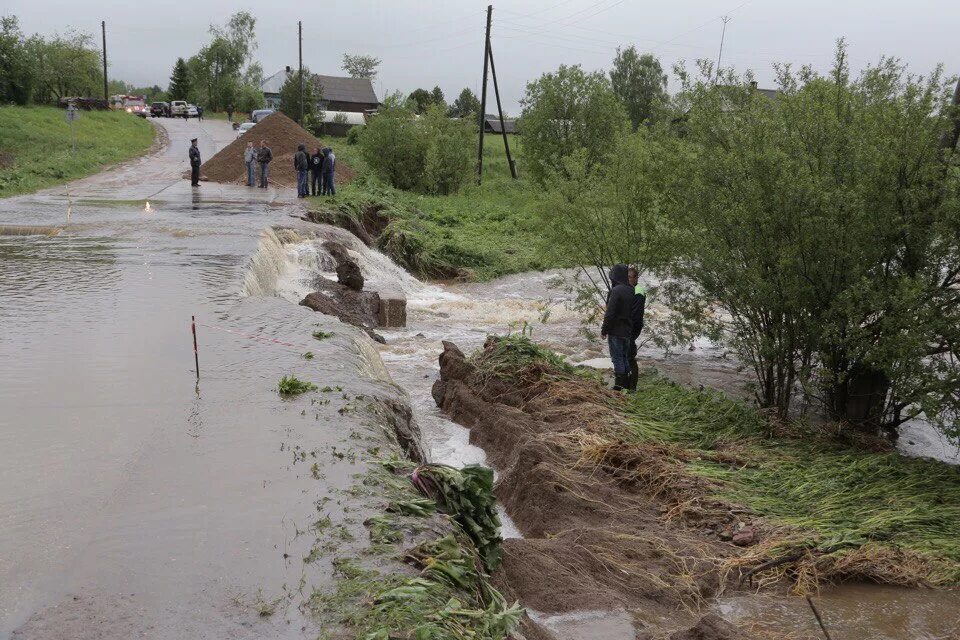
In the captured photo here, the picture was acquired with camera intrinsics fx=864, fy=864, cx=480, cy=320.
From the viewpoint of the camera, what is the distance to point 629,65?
80562 millimetres

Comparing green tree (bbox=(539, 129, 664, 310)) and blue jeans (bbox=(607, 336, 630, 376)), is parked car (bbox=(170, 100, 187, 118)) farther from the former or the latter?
blue jeans (bbox=(607, 336, 630, 376))

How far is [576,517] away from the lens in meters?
8.23

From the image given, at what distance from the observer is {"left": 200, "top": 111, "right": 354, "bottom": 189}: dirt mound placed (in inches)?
1312

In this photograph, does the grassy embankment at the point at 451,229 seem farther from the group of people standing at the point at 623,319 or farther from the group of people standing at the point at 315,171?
the group of people standing at the point at 623,319

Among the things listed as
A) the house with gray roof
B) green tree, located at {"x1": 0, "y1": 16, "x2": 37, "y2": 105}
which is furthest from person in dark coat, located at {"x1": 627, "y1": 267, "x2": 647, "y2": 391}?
the house with gray roof

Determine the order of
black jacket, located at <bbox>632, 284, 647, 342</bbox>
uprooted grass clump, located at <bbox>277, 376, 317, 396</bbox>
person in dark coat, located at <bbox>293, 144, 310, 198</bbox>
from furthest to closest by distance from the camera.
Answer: person in dark coat, located at <bbox>293, 144, 310, 198</bbox>, black jacket, located at <bbox>632, 284, 647, 342</bbox>, uprooted grass clump, located at <bbox>277, 376, 317, 396</bbox>

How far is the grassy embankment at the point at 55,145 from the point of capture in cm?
3002

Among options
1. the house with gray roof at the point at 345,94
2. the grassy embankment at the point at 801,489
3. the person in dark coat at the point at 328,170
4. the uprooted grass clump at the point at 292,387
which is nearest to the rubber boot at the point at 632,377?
the grassy embankment at the point at 801,489

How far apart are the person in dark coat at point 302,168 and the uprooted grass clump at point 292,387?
790 inches

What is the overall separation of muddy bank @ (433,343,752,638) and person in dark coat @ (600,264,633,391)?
643mm

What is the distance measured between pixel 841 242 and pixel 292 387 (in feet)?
20.7

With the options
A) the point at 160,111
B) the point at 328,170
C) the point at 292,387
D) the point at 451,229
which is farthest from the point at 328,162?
the point at 160,111

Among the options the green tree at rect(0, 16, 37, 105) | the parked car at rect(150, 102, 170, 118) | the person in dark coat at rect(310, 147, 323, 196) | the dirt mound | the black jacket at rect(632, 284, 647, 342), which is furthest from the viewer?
the parked car at rect(150, 102, 170, 118)

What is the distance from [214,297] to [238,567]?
8227 millimetres
